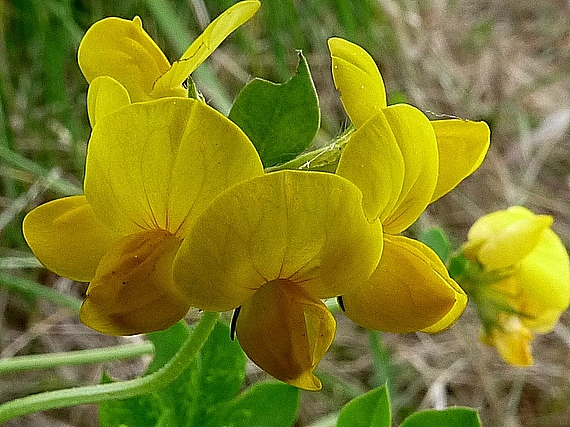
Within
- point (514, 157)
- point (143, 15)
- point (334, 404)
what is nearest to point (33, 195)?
point (143, 15)

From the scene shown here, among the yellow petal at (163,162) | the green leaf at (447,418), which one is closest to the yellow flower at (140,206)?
the yellow petal at (163,162)

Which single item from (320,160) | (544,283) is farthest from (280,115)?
(544,283)

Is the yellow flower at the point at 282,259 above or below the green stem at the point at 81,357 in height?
above

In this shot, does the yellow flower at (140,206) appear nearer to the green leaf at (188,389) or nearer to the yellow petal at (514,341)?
the green leaf at (188,389)

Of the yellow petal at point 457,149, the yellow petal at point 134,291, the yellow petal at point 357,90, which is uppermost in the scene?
the yellow petal at point 357,90

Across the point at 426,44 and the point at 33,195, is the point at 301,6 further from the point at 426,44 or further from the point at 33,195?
the point at 33,195

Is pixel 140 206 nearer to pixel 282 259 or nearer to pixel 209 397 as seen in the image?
pixel 282 259

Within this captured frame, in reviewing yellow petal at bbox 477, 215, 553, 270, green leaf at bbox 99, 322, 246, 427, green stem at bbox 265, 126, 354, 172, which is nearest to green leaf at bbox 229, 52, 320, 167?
green stem at bbox 265, 126, 354, 172
